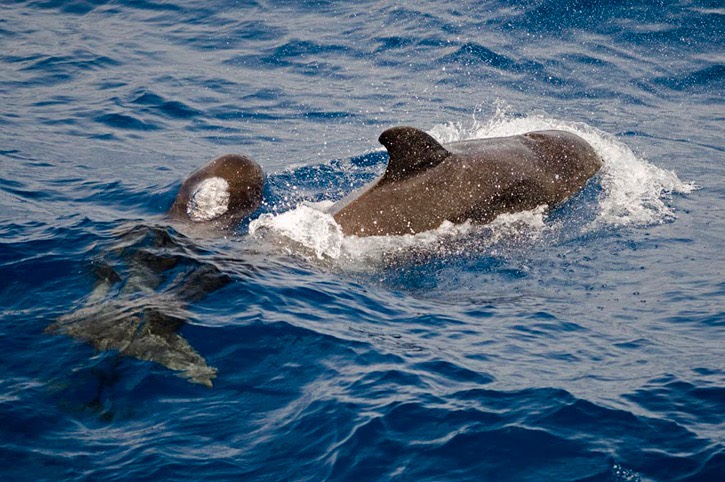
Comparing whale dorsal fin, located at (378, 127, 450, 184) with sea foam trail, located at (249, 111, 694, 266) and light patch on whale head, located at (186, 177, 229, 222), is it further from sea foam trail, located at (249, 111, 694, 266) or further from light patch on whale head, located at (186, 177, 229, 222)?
light patch on whale head, located at (186, 177, 229, 222)

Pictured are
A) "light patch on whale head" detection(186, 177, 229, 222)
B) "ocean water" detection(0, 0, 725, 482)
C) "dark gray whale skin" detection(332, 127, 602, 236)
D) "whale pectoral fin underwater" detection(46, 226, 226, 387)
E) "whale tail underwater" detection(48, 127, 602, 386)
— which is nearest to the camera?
"ocean water" detection(0, 0, 725, 482)

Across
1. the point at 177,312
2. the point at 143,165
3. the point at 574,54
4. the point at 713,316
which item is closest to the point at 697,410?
the point at 713,316

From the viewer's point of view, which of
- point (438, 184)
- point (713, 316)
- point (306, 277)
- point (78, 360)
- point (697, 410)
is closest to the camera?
point (697, 410)

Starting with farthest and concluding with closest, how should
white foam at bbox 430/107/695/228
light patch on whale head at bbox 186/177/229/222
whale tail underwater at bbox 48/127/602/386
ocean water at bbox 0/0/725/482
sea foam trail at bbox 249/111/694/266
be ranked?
white foam at bbox 430/107/695/228, light patch on whale head at bbox 186/177/229/222, sea foam trail at bbox 249/111/694/266, whale tail underwater at bbox 48/127/602/386, ocean water at bbox 0/0/725/482

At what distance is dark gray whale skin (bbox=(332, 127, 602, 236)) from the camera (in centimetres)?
1133

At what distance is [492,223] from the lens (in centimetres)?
1184

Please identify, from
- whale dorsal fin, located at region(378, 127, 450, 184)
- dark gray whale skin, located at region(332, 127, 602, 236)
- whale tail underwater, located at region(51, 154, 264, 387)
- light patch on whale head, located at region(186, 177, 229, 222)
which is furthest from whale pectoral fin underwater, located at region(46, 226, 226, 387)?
whale dorsal fin, located at region(378, 127, 450, 184)

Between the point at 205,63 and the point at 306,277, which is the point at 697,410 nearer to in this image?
the point at 306,277

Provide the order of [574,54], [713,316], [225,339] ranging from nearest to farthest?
[225,339], [713,316], [574,54]

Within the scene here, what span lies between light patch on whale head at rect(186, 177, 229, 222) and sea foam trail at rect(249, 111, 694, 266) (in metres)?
0.69

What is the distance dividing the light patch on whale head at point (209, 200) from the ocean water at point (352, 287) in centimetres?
48

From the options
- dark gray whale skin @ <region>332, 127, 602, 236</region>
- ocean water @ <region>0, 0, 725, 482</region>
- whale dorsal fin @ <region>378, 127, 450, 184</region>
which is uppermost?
Result: whale dorsal fin @ <region>378, 127, 450, 184</region>

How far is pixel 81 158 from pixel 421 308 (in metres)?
8.03

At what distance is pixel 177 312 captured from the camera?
909cm
